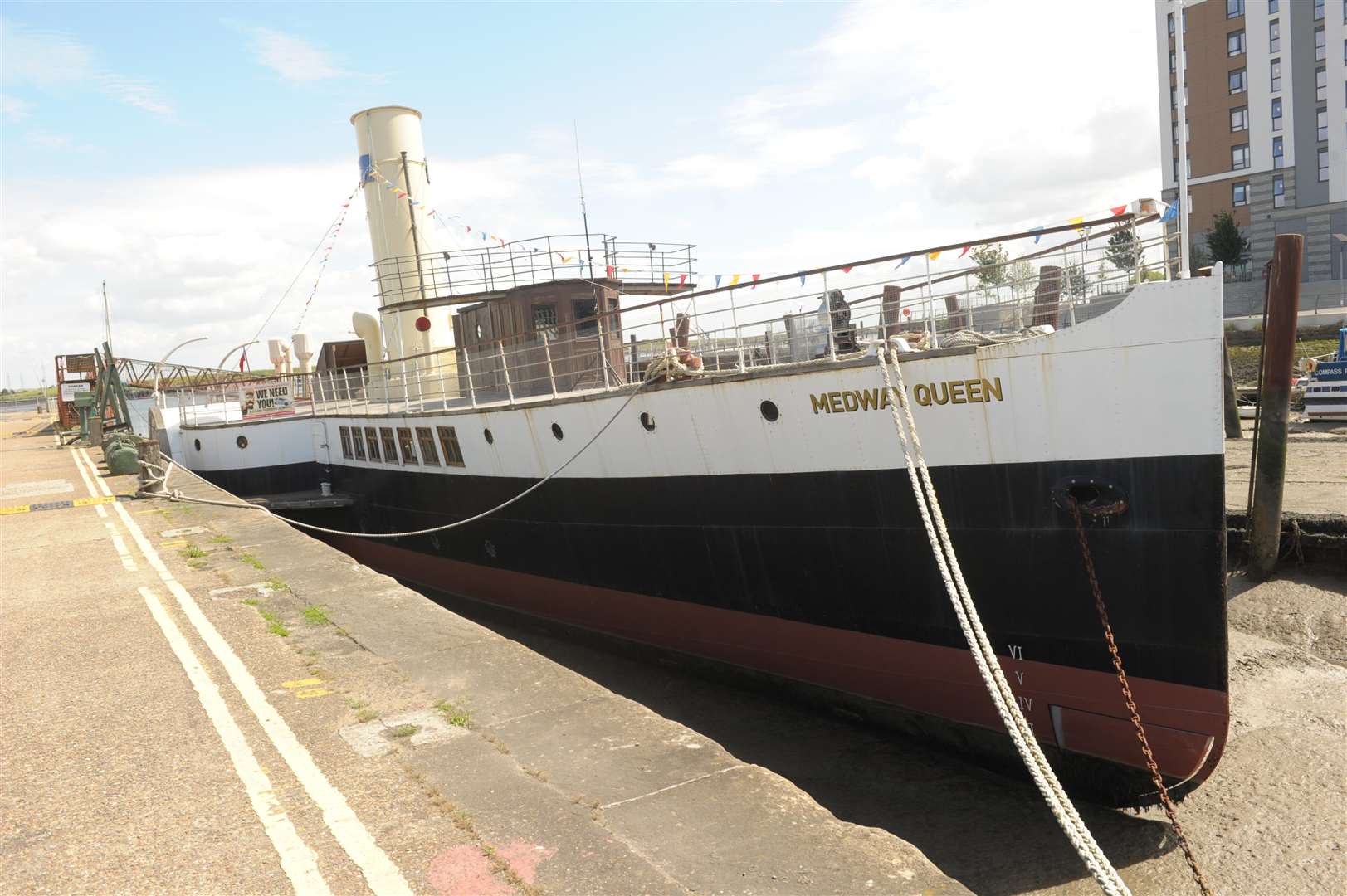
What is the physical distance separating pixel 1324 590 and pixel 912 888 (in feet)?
38.1

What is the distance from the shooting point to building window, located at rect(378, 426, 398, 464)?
15971 mm

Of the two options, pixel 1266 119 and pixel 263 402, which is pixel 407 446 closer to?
pixel 263 402

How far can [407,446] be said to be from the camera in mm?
15539

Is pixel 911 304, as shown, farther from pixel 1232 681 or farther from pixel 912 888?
pixel 1232 681

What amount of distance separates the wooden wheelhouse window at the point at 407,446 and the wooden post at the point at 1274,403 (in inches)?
500

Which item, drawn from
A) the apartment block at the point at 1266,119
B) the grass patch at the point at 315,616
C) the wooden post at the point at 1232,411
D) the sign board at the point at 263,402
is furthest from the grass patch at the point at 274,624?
the apartment block at the point at 1266,119

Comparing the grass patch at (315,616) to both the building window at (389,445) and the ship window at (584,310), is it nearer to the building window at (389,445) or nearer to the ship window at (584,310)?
→ the ship window at (584,310)

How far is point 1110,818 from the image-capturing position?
25.8 ft

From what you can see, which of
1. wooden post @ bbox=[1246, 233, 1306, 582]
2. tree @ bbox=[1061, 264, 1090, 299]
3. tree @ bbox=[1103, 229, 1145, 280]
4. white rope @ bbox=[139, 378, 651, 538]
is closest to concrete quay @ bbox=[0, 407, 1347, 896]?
wooden post @ bbox=[1246, 233, 1306, 582]

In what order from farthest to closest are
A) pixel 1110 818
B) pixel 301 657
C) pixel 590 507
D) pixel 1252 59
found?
1. pixel 1252 59
2. pixel 590 507
3. pixel 1110 818
4. pixel 301 657

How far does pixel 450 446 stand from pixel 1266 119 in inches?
2212

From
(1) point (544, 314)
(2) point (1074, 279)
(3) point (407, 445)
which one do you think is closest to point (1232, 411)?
(2) point (1074, 279)

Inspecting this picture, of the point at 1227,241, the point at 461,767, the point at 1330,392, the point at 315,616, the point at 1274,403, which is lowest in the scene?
the point at 1330,392

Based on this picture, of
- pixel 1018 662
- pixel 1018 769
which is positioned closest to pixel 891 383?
pixel 1018 662
